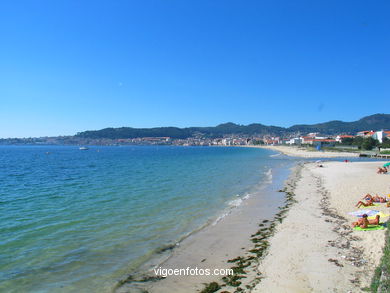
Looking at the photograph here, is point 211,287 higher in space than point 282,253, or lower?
lower

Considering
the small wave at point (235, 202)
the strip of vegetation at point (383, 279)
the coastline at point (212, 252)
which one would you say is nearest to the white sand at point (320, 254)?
the coastline at point (212, 252)

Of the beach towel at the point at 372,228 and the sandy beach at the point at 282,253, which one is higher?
the beach towel at the point at 372,228

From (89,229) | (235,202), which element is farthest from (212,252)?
(235,202)

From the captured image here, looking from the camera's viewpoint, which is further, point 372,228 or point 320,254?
point 372,228

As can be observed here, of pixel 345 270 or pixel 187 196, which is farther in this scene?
pixel 187 196

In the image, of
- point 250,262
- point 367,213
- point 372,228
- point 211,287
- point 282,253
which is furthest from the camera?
point 367,213

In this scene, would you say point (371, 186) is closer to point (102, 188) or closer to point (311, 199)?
point (311, 199)

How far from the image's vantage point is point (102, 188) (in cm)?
2438

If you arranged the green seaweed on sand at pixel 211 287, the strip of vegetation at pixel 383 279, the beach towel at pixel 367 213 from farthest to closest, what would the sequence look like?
the beach towel at pixel 367 213
the green seaweed on sand at pixel 211 287
the strip of vegetation at pixel 383 279

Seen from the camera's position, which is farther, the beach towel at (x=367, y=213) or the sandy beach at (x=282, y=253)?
the beach towel at (x=367, y=213)

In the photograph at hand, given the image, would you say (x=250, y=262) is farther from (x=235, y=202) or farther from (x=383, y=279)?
(x=235, y=202)

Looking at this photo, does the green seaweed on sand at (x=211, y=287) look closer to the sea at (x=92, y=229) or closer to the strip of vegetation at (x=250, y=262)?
the strip of vegetation at (x=250, y=262)

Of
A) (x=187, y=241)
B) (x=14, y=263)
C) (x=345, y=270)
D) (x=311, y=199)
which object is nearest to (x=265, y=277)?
(x=345, y=270)

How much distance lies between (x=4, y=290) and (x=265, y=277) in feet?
23.0
